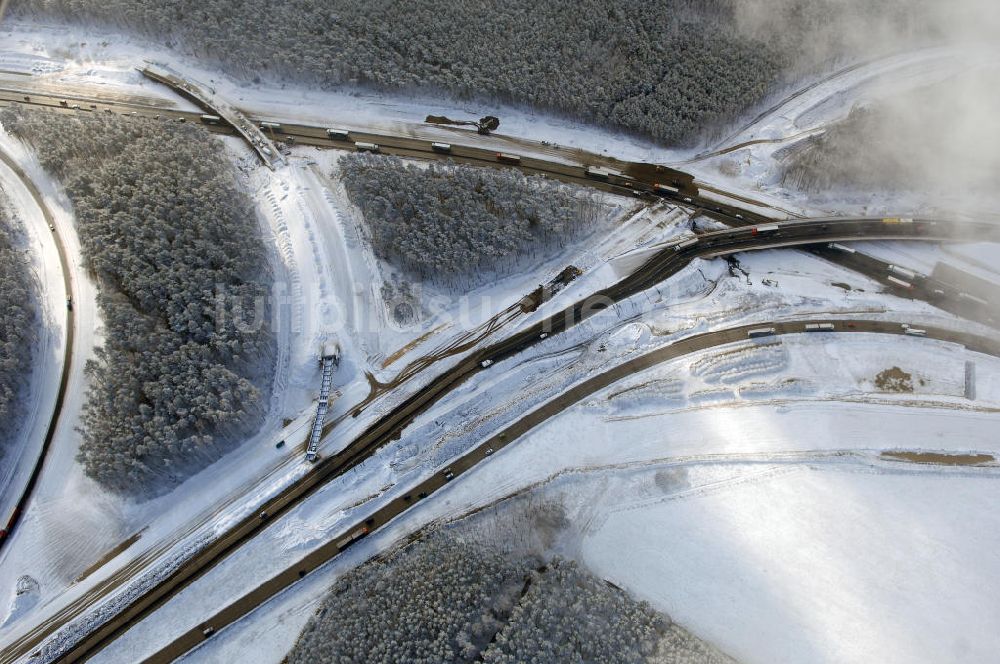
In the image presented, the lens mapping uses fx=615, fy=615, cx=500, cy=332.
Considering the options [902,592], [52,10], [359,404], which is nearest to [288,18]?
[52,10]

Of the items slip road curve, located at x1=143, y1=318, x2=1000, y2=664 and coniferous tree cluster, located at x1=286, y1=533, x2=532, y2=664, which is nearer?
coniferous tree cluster, located at x1=286, y1=533, x2=532, y2=664

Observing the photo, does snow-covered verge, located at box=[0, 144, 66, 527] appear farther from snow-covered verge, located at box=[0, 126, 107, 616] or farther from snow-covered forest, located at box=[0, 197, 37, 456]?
snow-covered forest, located at box=[0, 197, 37, 456]

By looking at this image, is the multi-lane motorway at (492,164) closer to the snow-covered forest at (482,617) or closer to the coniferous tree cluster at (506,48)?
the snow-covered forest at (482,617)

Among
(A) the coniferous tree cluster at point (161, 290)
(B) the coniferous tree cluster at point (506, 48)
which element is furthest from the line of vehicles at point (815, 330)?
(A) the coniferous tree cluster at point (161, 290)

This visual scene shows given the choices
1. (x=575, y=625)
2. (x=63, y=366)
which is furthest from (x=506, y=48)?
(x=575, y=625)

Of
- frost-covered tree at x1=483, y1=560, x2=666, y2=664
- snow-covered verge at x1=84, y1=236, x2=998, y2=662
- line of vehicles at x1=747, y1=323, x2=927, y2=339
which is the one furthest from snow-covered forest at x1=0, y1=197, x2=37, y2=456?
line of vehicles at x1=747, y1=323, x2=927, y2=339

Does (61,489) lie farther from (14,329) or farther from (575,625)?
(575,625)

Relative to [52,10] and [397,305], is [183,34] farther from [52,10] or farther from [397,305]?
[397,305]
